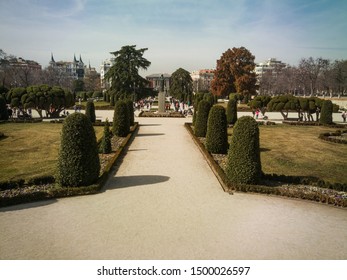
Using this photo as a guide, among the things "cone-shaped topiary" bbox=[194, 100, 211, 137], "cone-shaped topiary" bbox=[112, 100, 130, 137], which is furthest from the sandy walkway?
"cone-shaped topiary" bbox=[194, 100, 211, 137]

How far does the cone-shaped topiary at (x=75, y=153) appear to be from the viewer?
9.51 meters

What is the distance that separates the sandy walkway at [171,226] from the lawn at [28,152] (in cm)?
382

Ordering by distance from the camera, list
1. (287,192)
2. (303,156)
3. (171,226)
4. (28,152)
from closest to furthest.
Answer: (171,226) → (287,192) → (303,156) → (28,152)

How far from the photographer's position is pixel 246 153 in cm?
1000

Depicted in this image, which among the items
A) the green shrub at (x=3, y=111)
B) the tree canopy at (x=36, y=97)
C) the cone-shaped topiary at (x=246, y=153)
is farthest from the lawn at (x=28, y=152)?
the cone-shaped topiary at (x=246, y=153)

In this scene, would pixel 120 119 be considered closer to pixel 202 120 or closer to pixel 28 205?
pixel 202 120

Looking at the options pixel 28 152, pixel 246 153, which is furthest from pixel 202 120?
pixel 28 152

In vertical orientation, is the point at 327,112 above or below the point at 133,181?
above

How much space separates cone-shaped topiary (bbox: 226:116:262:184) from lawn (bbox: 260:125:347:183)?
263 centimetres

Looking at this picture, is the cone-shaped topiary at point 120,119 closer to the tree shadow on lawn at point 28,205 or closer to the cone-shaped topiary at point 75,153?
the cone-shaped topiary at point 75,153

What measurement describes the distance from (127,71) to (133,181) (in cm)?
4289

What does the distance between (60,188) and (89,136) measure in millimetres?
1941

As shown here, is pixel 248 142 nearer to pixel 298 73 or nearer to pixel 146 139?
pixel 146 139
